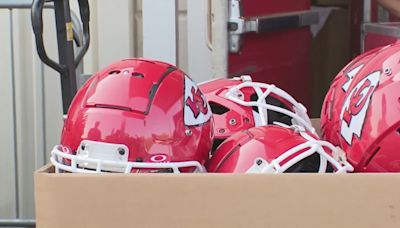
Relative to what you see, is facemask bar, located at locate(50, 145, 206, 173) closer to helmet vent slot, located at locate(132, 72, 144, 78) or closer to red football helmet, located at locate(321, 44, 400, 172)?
helmet vent slot, located at locate(132, 72, 144, 78)

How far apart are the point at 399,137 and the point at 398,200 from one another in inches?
9.1

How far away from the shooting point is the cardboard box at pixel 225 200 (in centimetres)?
118

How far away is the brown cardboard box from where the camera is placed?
1185 millimetres

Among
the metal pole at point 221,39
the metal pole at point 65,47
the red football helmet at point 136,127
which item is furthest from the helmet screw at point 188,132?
the metal pole at point 221,39

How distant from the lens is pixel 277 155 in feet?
4.57

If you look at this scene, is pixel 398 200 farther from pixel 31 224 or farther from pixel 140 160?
pixel 31 224

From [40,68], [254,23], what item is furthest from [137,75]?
[40,68]

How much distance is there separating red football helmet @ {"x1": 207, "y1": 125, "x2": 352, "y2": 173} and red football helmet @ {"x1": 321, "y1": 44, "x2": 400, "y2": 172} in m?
0.04

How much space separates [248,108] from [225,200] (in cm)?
53

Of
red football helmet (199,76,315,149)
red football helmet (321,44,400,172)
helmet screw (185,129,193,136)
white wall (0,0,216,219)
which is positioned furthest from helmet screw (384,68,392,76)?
white wall (0,0,216,219)

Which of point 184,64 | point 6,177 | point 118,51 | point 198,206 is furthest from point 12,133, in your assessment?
point 198,206

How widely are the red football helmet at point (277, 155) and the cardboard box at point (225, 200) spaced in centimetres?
16

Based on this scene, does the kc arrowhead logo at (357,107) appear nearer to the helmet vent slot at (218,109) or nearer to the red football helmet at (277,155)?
the red football helmet at (277,155)

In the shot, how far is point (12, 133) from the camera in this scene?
360 centimetres
